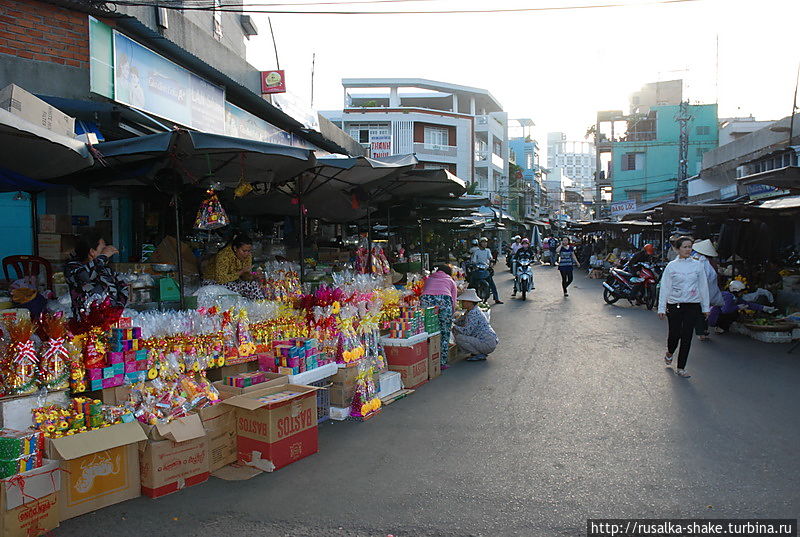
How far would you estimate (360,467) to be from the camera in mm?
4375

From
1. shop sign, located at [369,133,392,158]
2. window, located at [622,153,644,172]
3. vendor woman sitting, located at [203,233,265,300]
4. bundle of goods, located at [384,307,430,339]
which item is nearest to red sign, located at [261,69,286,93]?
vendor woman sitting, located at [203,233,265,300]

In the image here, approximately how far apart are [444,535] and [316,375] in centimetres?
229

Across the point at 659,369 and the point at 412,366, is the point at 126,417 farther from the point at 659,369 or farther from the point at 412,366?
the point at 659,369

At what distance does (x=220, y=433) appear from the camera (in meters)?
4.31

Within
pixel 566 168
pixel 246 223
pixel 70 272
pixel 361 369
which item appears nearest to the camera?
pixel 70 272

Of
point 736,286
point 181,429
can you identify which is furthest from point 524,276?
point 181,429

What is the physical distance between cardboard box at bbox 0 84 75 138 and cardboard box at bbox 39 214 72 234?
108 inches

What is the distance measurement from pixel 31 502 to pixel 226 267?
3821mm

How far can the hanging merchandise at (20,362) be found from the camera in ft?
11.8

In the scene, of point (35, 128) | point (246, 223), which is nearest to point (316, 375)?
point (35, 128)

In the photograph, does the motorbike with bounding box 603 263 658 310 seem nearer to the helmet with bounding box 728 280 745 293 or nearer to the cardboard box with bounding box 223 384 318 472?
the helmet with bounding box 728 280 745 293

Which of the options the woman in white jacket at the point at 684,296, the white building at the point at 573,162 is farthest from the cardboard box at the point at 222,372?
the white building at the point at 573,162

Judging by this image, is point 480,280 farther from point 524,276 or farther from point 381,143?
point 381,143

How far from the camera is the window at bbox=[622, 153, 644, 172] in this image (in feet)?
141
